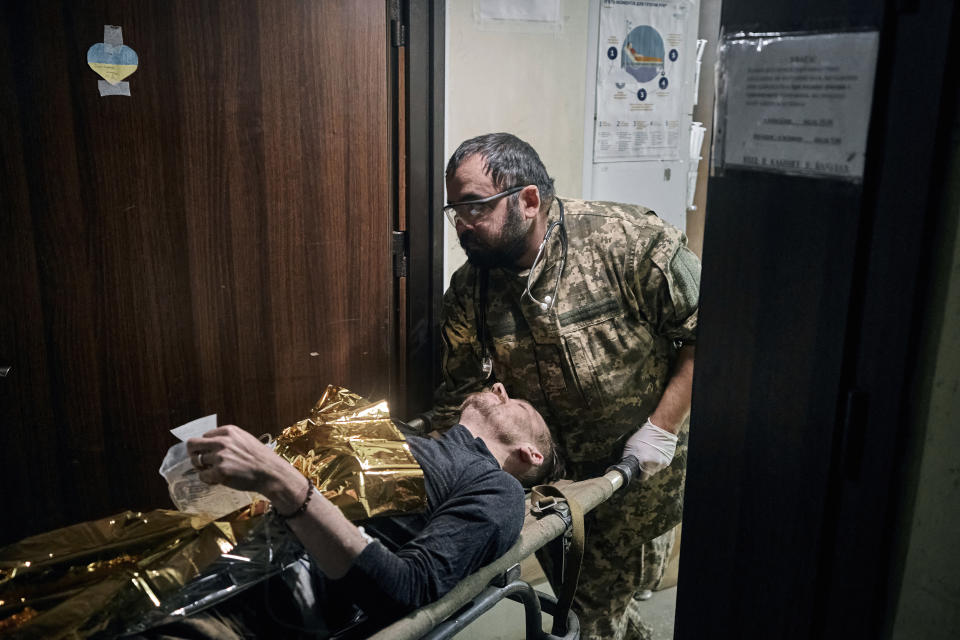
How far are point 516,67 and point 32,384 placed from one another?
1784 millimetres

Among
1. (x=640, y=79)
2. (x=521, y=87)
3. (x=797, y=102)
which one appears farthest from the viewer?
(x=640, y=79)

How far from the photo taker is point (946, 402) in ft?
2.47

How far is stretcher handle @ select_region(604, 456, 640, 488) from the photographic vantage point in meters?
2.03

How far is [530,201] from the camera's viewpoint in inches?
87.6

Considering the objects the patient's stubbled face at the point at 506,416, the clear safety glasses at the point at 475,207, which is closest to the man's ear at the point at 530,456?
the patient's stubbled face at the point at 506,416

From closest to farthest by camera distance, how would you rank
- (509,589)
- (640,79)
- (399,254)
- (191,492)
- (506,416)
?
1. (509,589)
2. (191,492)
3. (506,416)
4. (399,254)
5. (640,79)

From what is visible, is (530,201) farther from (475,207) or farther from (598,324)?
(598,324)

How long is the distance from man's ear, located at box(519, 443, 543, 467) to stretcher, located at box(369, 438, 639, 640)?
10 cm

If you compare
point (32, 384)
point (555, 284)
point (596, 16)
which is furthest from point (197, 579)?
point (596, 16)

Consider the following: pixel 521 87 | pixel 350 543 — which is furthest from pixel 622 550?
pixel 521 87

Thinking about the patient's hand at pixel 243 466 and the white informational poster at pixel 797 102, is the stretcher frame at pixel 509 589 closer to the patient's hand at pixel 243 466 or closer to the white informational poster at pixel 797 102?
the patient's hand at pixel 243 466

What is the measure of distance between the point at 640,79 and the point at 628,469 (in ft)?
5.43

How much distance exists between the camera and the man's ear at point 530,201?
7.25 ft

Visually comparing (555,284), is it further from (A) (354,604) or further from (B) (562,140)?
(A) (354,604)
